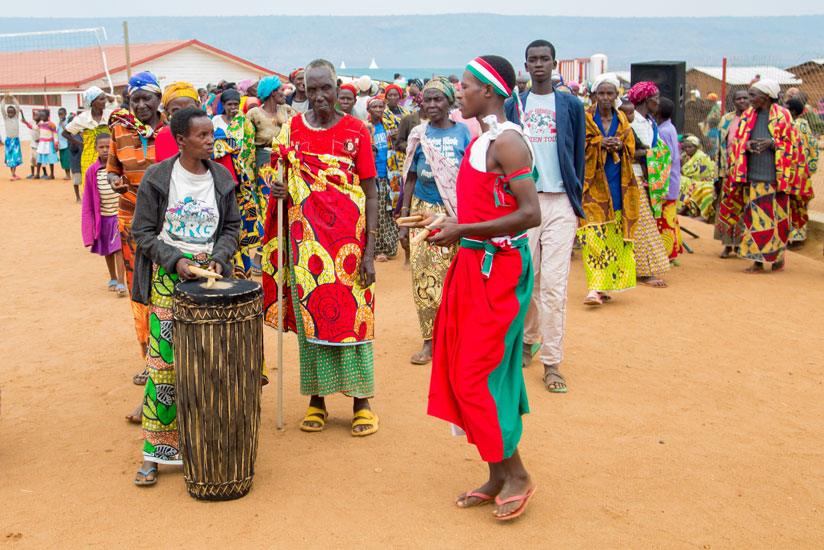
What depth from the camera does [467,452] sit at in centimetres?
491

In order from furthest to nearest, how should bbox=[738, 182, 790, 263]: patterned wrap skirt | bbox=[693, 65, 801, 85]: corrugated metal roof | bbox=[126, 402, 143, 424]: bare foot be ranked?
bbox=[693, 65, 801, 85]: corrugated metal roof < bbox=[738, 182, 790, 263]: patterned wrap skirt < bbox=[126, 402, 143, 424]: bare foot

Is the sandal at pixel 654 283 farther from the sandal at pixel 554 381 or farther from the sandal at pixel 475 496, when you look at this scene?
the sandal at pixel 475 496

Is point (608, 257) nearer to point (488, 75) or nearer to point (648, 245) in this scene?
point (648, 245)

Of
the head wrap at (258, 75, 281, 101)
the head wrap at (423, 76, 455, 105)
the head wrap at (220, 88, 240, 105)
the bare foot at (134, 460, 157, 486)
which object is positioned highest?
the head wrap at (220, 88, 240, 105)

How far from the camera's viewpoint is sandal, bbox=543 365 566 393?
19.6 feet

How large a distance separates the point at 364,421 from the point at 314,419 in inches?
12.6

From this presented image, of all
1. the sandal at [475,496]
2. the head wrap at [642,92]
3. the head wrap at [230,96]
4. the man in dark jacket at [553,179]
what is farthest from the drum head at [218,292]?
the head wrap at [642,92]

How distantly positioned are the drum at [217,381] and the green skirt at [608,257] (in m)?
4.73

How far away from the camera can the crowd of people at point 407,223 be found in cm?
392

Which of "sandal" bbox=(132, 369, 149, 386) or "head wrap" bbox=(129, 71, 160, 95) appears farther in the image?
"sandal" bbox=(132, 369, 149, 386)

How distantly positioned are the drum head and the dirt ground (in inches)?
41.4

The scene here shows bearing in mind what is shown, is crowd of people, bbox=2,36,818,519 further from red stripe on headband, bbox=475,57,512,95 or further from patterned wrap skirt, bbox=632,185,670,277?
patterned wrap skirt, bbox=632,185,670,277

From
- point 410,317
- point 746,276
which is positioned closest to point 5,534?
point 410,317

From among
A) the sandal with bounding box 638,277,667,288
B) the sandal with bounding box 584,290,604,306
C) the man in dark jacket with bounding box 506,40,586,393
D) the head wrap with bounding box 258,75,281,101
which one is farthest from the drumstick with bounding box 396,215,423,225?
the sandal with bounding box 638,277,667,288
